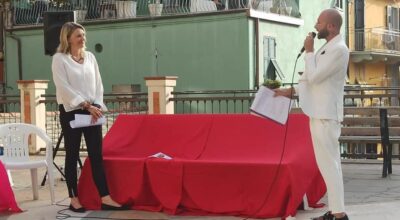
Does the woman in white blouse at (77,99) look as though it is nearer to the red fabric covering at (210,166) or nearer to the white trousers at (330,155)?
the red fabric covering at (210,166)

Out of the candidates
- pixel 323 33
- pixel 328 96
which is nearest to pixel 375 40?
pixel 323 33

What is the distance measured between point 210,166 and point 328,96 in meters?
1.52

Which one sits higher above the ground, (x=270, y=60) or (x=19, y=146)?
(x=270, y=60)

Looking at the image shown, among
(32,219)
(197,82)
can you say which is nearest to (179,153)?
(32,219)

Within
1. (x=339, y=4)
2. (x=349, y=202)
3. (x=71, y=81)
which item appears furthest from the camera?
(x=339, y=4)

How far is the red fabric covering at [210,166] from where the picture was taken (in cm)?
591

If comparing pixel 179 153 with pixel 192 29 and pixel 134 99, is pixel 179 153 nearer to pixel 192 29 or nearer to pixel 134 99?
pixel 134 99

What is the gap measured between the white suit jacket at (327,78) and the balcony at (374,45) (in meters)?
23.8

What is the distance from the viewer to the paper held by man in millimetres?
5680

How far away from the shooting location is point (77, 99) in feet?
20.1

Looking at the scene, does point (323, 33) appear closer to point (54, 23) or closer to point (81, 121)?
point (81, 121)

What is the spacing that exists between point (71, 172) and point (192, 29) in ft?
42.5

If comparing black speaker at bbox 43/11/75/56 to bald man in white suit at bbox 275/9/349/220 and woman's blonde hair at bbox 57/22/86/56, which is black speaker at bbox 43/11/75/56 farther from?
bald man in white suit at bbox 275/9/349/220

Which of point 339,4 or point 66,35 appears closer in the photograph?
point 66,35
